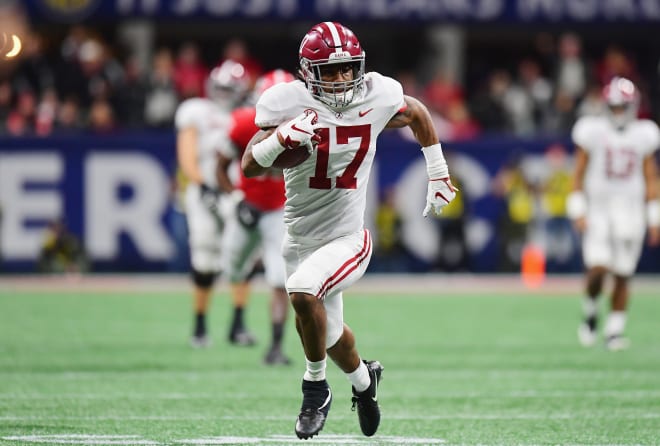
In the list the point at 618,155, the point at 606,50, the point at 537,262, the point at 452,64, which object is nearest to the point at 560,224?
the point at 537,262

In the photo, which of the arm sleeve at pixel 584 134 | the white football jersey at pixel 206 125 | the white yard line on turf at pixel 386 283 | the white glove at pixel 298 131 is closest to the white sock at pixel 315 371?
the white glove at pixel 298 131

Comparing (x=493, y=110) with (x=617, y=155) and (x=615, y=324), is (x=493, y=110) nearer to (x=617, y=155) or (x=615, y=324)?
(x=617, y=155)

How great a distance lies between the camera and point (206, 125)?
1017 centimetres

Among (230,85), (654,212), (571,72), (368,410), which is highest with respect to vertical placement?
(230,85)

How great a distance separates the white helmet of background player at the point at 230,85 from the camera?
393 inches

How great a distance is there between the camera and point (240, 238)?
9438 millimetres

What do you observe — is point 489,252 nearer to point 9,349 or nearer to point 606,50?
point 606,50

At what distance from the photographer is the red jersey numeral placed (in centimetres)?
565

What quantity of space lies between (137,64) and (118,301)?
653 cm

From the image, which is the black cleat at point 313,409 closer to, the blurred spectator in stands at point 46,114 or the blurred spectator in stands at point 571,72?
the blurred spectator in stands at point 46,114

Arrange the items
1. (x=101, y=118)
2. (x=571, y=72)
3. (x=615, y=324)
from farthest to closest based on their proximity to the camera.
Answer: (x=571, y=72) < (x=101, y=118) < (x=615, y=324)

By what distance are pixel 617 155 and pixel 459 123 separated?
807 cm

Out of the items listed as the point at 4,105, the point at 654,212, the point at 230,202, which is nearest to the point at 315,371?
the point at 230,202

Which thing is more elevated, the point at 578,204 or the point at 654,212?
the point at 578,204
